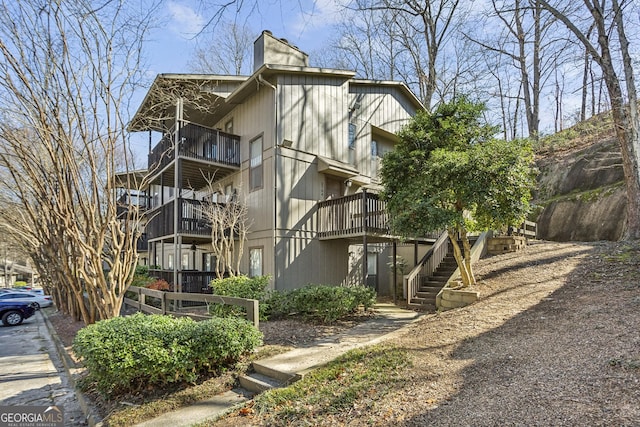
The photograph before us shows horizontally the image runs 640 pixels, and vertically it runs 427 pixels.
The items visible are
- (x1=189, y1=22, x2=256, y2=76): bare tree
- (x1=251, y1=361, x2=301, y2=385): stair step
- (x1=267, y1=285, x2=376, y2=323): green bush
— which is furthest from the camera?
(x1=189, y1=22, x2=256, y2=76): bare tree

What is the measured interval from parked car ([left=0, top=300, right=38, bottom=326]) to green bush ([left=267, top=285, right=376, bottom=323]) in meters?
13.1

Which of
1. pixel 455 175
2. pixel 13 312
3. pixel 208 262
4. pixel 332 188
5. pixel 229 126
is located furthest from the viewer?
pixel 208 262

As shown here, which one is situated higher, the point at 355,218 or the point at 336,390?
the point at 355,218

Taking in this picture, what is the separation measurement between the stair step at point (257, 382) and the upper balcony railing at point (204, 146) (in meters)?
9.73

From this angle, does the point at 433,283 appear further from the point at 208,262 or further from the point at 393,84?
the point at 208,262

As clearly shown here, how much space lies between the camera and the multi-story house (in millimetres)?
12602

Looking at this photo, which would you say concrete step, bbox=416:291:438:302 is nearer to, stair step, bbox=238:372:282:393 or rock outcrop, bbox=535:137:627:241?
stair step, bbox=238:372:282:393

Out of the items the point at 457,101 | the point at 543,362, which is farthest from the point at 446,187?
the point at 543,362

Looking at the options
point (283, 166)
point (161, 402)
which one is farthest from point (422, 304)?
point (161, 402)

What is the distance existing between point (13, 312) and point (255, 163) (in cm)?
1275

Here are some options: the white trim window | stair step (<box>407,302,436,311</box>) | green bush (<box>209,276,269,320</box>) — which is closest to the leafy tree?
stair step (<box>407,302,436,311</box>)

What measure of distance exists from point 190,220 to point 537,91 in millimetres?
21423

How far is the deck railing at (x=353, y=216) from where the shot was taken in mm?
11898

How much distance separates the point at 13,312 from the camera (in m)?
15.8
